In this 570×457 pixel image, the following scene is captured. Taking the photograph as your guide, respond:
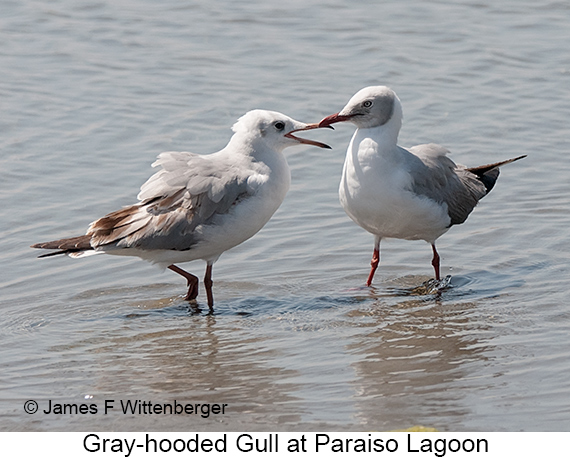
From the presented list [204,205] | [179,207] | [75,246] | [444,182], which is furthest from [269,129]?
[75,246]

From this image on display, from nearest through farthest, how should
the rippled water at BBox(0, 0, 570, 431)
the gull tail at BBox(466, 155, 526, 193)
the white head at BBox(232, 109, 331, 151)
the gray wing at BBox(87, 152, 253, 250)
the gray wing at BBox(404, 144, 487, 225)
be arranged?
the rippled water at BBox(0, 0, 570, 431) → the gray wing at BBox(87, 152, 253, 250) → the white head at BBox(232, 109, 331, 151) → the gray wing at BBox(404, 144, 487, 225) → the gull tail at BBox(466, 155, 526, 193)

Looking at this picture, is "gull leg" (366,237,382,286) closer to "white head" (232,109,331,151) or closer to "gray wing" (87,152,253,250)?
"white head" (232,109,331,151)

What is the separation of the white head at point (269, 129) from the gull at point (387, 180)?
270 millimetres

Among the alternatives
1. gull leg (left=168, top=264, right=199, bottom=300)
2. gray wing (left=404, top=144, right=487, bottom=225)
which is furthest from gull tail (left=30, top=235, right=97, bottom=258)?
gray wing (left=404, top=144, right=487, bottom=225)

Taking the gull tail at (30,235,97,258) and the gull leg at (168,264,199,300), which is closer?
the gull tail at (30,235,97,258)

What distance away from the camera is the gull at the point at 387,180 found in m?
7.28

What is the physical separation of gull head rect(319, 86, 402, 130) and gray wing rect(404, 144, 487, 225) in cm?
42

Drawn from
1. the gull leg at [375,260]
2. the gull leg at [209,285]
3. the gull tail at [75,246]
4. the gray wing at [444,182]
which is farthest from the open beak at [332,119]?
the gull tail at [75,246]

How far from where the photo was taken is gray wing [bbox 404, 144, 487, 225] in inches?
297

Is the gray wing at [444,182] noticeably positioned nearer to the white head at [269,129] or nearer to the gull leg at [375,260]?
the gull leg at [375,260]

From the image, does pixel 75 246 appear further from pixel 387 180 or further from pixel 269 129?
pixel 387 180

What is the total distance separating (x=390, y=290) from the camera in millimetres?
7551

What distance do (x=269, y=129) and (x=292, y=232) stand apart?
1494mm

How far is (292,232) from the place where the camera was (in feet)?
28.0
